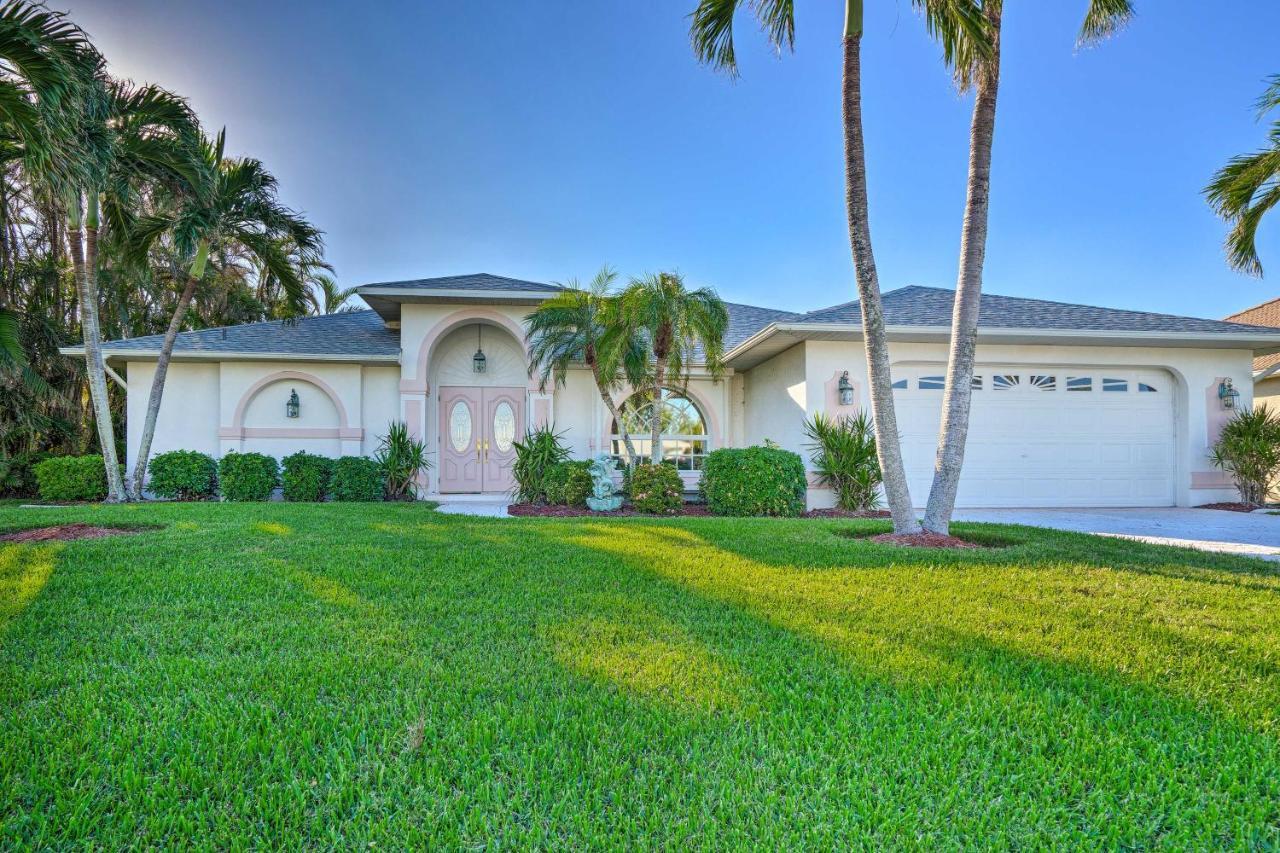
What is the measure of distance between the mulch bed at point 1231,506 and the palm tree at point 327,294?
22445 mm

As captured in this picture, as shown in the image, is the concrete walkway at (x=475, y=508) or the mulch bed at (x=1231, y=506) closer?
the concrete walkway at (x=475, y=508)

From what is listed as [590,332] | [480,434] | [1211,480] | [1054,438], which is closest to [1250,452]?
[1211,480]

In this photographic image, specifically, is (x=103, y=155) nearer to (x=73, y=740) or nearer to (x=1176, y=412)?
(x=73, y=740)

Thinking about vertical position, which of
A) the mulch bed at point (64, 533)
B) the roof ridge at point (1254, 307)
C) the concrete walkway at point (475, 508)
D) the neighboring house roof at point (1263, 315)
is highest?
the roof ridge at point (1254, 307)

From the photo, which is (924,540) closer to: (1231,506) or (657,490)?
(657,490)

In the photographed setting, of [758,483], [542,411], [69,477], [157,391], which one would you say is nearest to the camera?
[758,483]

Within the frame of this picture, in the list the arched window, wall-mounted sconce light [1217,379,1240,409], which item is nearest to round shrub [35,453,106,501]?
the arched window

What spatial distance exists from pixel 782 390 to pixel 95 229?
12184 mm

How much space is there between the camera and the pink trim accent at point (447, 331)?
11547 millimetres

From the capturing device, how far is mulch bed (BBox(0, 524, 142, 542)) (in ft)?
19.7

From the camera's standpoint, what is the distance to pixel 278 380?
38.9ft

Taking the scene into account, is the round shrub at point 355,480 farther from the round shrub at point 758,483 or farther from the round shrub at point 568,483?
the round shrub at point 758,483

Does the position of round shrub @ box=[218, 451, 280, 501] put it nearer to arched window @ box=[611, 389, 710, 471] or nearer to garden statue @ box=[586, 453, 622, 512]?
garden statue @ box=[586, 453, 622, 512]

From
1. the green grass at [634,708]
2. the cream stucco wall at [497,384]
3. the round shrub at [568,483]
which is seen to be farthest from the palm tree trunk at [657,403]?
the green grass at [634,708]
